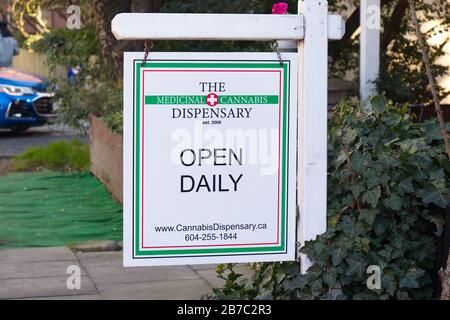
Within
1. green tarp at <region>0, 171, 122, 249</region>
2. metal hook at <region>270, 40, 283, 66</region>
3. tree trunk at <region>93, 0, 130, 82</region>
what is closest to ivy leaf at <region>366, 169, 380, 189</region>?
metal hook at <region>270, 40, 283, 66</region>

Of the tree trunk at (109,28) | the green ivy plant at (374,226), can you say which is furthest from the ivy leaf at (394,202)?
the tree trunk at (109,28)

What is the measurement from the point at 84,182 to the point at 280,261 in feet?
24.0

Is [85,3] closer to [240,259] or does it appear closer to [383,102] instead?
[383,102]

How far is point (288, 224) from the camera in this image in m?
4.75

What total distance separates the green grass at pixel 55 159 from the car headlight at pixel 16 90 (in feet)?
12.4

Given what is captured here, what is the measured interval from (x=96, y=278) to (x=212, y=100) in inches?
102

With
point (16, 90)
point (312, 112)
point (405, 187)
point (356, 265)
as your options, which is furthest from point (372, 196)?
point (16, 90)

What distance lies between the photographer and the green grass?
43.1ft

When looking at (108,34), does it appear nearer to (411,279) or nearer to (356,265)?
(356,265)

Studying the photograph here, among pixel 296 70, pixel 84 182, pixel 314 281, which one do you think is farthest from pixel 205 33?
pixel 84 182

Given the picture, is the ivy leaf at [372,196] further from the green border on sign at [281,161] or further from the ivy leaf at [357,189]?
the green border on sign at [281,161]

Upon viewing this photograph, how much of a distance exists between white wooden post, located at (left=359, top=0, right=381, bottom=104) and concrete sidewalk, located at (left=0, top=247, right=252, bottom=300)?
3649 mm

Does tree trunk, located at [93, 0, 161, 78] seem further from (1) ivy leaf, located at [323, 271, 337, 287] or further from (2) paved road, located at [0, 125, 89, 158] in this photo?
(1) ivy leaf, located at [323, 271, 337, 287]

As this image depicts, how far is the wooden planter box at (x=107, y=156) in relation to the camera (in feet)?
33.6
